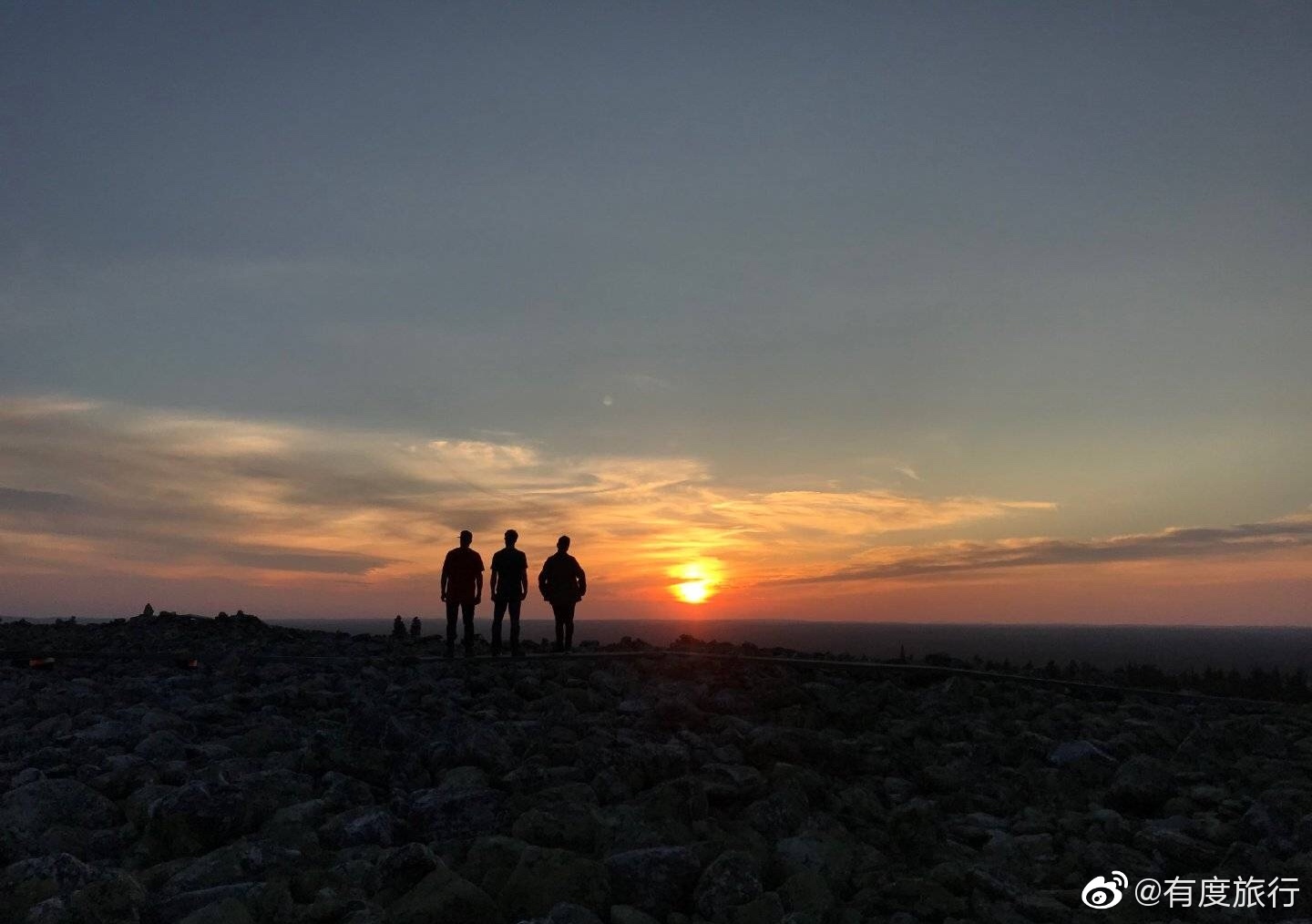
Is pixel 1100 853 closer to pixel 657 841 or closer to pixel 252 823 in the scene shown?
pixel 657 841

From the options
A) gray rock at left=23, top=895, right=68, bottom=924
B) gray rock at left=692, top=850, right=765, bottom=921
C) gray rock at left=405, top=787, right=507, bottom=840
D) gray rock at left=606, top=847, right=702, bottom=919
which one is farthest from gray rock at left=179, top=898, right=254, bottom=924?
gray rock at left=692, top=850, right=765, bottom=921

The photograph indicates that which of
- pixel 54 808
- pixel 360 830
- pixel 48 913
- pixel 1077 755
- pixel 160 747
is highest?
pixel 160 747

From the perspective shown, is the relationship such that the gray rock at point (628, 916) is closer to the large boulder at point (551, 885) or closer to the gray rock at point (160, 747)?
the large boulder at point (551, 885)

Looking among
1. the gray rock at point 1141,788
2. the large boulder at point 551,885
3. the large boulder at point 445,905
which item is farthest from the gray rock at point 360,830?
the gray rock at point 1141,788

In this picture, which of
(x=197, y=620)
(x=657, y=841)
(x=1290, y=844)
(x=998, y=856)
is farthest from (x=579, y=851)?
(x=197, y=620)

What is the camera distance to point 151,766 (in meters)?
8.81

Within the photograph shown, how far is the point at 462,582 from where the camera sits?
18.4m

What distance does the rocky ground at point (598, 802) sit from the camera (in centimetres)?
649

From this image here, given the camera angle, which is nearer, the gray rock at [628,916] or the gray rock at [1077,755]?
the gray rock at [628,916]

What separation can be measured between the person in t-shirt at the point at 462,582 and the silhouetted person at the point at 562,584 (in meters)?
1.30

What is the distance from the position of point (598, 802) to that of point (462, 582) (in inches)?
411

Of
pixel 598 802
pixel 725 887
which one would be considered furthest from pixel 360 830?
pixel 725 887

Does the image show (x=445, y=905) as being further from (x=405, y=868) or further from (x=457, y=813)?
(x=457, y=813)

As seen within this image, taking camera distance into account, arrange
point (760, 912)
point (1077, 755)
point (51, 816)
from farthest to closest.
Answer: point (1077, 755), point (51, 816), point (760, 912)
